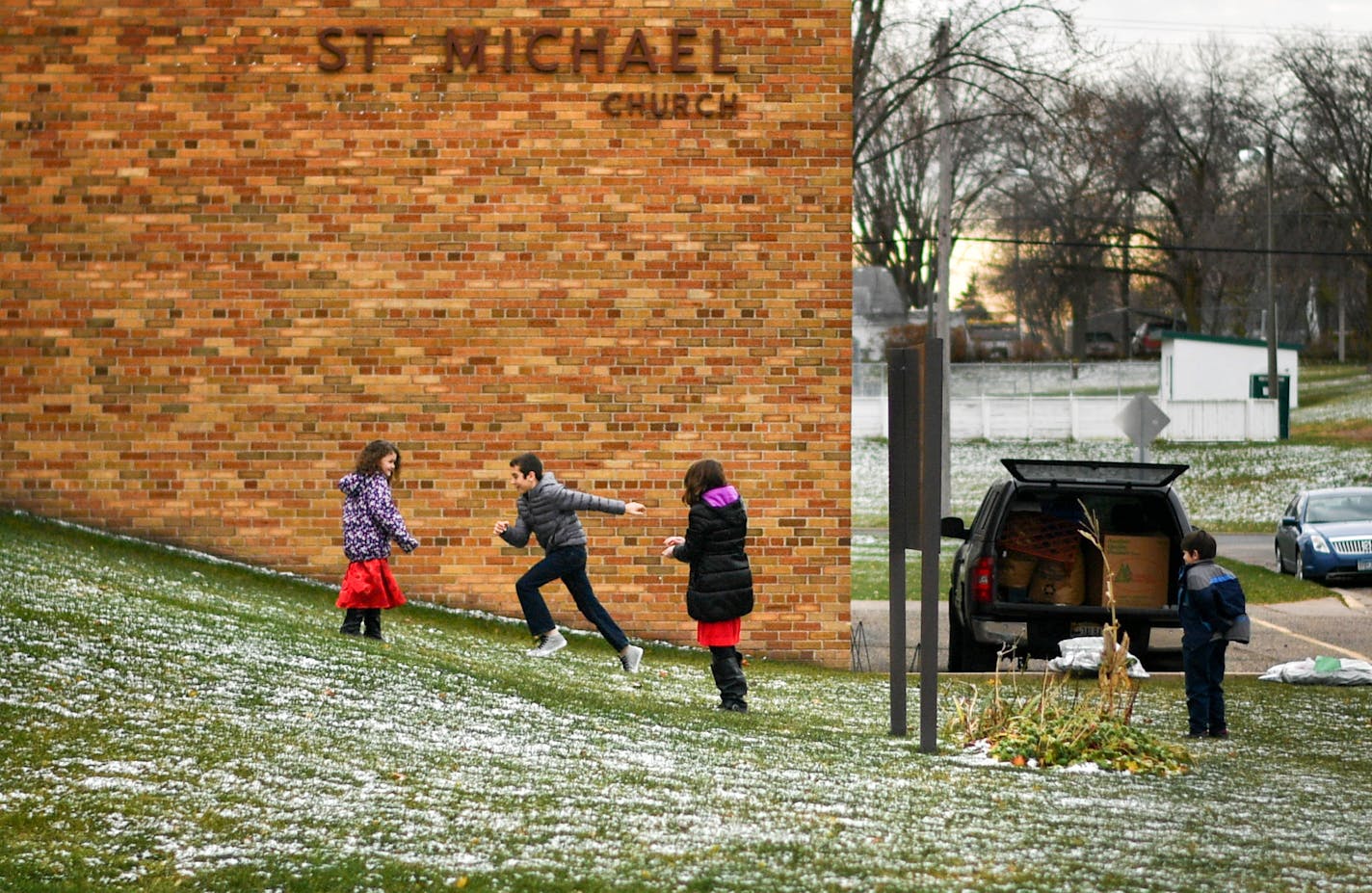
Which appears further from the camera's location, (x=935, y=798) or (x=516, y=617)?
(x=516, y=617)

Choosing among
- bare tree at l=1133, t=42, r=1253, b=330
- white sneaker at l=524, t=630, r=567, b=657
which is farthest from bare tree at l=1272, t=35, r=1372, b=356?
white sneaker at l=524, t=630, r=567, b=657

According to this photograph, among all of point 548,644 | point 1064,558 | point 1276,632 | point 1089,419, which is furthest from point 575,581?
point 1089,419

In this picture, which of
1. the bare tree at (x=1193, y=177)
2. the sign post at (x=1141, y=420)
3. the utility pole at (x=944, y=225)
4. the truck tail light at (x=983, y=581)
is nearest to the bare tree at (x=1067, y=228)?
the bare tree at (x=1193, y=177)

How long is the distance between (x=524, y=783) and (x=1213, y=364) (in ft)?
151

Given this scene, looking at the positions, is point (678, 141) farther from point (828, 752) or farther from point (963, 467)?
point (963, 467)

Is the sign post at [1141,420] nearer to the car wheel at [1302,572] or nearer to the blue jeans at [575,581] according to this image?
the car wheel at [1302,572]

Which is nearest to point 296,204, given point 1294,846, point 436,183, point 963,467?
point 436,183

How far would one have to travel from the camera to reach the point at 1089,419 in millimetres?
44938

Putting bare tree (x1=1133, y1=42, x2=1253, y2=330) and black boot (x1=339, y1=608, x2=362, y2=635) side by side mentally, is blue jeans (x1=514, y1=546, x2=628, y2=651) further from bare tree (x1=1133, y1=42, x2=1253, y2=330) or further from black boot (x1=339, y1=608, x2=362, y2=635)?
bare tree (x1=1133, y1=42, x2=1253, y2=330)

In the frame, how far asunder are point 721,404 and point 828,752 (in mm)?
4883

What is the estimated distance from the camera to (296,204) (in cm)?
1259

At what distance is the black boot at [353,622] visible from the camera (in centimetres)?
1068

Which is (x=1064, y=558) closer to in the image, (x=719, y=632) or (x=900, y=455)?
(x=719, y=632)

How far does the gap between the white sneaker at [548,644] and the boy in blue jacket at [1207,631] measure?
426 centimetres
